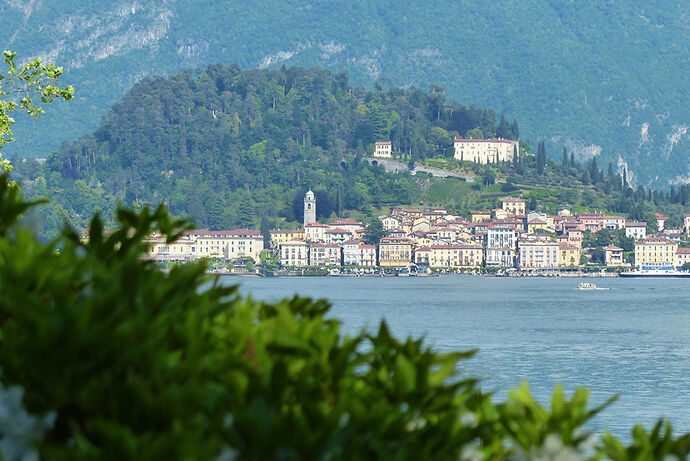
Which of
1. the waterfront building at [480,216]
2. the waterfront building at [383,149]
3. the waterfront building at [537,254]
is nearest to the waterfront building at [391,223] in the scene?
the waterfront building at [480,216]

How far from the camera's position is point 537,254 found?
134 meters

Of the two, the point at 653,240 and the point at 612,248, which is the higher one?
the point at 653,240

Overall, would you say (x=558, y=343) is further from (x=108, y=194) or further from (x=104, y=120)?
(x=104, y=120)

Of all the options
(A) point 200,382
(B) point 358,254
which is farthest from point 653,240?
(A) point 200,382

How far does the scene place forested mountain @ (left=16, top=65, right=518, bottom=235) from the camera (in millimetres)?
156125

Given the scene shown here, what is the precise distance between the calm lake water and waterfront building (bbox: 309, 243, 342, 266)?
3747 centimetres

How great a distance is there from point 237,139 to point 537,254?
161 ft

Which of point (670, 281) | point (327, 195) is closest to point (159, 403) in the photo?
point (670, 281)

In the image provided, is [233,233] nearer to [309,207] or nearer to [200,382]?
[309,207]

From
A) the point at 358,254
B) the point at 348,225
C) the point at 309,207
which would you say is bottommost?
the point at 358,254

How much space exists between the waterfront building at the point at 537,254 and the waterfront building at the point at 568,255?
56 cm

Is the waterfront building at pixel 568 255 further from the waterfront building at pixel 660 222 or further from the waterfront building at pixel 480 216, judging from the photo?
the waterfront building at pixel 660 222

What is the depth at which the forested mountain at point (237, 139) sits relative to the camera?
15612cm

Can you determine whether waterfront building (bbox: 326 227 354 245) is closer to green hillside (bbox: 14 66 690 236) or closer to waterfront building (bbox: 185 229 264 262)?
waterfront building (bbox: 185 229 264 262)
